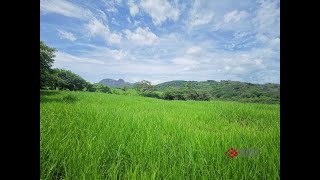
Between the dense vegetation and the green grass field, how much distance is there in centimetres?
10

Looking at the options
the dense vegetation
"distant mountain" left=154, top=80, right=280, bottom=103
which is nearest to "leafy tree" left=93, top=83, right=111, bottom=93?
the dense vegetation

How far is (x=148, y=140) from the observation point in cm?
182

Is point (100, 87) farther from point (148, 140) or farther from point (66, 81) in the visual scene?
point (148, 140)

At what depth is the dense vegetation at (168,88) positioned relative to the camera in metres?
2.41

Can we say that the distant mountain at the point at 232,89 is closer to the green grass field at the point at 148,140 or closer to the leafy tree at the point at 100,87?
the green grass field at the point at 148,140

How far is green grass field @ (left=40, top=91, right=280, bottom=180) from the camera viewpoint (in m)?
1.52

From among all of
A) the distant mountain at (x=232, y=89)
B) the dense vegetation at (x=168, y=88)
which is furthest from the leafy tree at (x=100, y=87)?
the distant mountain at (x=232, y=89)

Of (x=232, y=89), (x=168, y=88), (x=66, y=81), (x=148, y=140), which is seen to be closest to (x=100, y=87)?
(x=66, y=81)

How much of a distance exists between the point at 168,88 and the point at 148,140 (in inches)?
43.1
